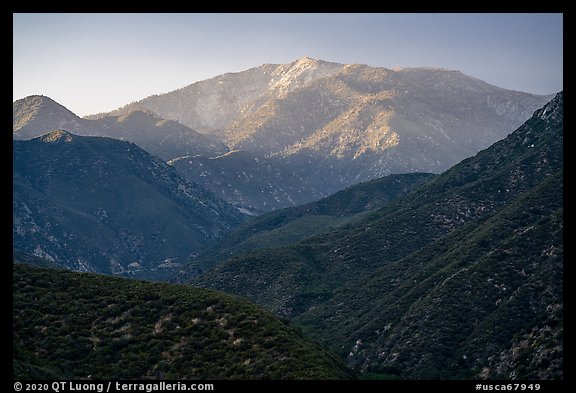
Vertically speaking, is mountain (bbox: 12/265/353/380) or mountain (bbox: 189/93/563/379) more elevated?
mountain (bbox: 12/265/353/380)

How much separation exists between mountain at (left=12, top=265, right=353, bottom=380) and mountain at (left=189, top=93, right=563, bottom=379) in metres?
29.5

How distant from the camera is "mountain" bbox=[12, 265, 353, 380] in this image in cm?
7294

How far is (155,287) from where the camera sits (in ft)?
322

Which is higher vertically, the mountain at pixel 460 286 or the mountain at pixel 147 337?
→ the mountain at pixel 147 337

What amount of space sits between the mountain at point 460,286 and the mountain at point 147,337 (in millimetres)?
29465

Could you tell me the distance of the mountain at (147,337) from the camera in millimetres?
72938

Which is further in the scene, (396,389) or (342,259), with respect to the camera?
(342,259)

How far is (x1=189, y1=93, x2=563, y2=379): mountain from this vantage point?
4077 inches

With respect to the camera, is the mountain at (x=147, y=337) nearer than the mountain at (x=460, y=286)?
Yes

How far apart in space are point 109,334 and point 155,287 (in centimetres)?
1649

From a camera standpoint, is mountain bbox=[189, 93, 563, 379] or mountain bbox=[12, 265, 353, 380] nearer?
mountain bbox=[12, 265, 353, 380]

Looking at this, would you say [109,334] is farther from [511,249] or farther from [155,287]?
[511,249]

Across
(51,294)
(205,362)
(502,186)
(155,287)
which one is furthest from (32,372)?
(502,186)
